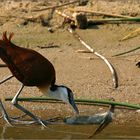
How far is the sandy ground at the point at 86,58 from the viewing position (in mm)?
8430

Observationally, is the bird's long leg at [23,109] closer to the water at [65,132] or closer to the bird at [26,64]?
the water at [65,132]

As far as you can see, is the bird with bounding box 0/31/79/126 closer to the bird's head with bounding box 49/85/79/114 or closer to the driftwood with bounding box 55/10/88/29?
the bird's head with bounding box 49/85/79/114

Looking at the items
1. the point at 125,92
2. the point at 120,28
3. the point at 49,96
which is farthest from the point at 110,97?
the point at 120,28

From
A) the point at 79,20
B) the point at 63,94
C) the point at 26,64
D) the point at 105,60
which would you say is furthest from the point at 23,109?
the point at 79,20

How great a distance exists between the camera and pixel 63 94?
25.5 ft

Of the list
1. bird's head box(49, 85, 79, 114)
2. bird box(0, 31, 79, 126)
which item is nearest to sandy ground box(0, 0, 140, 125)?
bird's head box(49, 85, 79, 114)

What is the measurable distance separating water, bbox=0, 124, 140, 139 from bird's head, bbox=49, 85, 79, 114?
0.21 meters

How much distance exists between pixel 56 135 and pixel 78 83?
1227 millimetres

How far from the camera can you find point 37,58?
757cm

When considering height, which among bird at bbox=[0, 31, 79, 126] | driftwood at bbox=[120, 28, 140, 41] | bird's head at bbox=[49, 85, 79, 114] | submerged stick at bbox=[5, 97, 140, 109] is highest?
bird at bbox=[0, 31, 79, 126]

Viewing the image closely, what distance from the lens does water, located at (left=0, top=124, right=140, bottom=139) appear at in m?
7.64

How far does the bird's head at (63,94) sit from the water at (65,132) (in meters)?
0.21

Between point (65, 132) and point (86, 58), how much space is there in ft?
5.36

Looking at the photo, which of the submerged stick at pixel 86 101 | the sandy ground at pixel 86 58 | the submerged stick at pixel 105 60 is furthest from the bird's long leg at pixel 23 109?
the submerged stick at pixel 105 60
